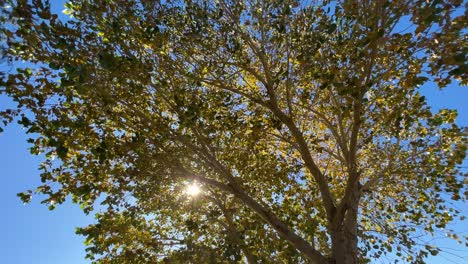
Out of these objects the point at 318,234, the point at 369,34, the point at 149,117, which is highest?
the point at 149,117

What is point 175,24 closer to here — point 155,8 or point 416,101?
point 155,8

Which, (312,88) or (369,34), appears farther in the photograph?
(312,88)

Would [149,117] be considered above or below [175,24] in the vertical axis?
below

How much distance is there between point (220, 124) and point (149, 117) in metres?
1.98

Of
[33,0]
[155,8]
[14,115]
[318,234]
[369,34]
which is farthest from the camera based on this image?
[318,234]

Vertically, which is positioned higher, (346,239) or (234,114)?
(234,114)

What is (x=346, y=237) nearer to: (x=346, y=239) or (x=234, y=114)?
(x=346, y=239)

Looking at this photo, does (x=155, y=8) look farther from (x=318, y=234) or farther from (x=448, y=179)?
(x=448, y=179)

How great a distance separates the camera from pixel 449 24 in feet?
20.1

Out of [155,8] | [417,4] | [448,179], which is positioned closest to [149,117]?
[155,8]

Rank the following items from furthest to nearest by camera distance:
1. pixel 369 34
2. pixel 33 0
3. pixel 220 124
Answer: pixel 220 124 → pixel 33 0 → pixel 369 34

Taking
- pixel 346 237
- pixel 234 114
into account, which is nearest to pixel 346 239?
pixel 346 237

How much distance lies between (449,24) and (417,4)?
1.92 ft

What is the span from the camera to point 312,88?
1086 cm
